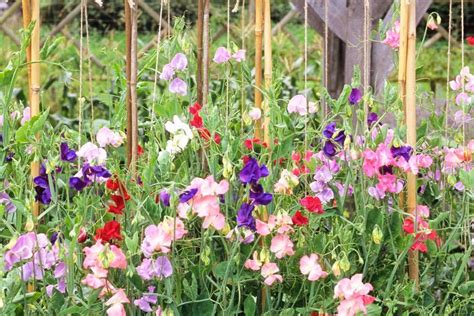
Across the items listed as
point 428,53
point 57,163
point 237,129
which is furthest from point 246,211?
point 428,53

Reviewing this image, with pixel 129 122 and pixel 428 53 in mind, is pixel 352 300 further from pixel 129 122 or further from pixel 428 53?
pixel 428 53

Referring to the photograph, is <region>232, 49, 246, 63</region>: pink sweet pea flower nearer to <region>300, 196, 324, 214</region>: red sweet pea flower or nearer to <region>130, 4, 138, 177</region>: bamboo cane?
<region>130, 4, 138, 177</region>: bamboo cane

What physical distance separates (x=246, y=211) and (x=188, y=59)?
1.37ft

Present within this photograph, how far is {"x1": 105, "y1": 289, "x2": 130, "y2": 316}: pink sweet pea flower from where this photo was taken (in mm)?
1601

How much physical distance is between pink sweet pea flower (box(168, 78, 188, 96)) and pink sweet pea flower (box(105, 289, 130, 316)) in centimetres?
42

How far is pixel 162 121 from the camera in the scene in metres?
1.86

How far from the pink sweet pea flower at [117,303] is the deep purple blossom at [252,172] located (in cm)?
27

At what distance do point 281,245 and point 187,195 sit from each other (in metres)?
0.22

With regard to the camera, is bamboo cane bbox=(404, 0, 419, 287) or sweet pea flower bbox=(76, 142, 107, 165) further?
bamboo cane bbox=(404, 0, 419, 287)

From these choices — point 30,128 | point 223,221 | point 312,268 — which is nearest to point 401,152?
point 312,268

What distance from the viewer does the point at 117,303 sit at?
1611mm

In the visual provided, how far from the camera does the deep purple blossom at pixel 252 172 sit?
1.63 meters

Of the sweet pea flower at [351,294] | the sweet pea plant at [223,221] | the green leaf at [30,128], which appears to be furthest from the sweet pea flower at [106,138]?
the sweet pea flower at [351,294]

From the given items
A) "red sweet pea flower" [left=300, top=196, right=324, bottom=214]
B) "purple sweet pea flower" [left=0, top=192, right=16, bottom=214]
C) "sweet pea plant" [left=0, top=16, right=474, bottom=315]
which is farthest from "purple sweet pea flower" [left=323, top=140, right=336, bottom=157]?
"purple sweet pea flower" [left=0, top=192, right=16, bottom=214]
